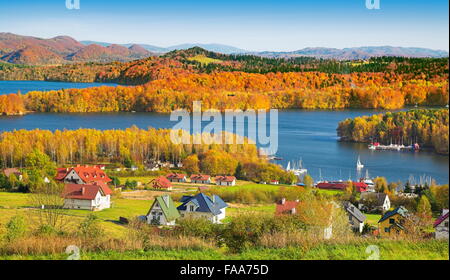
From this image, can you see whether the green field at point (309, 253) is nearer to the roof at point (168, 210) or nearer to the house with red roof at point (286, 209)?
the house with red roof at point (286, 209)

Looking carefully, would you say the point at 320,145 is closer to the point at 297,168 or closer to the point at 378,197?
the point at 297,168

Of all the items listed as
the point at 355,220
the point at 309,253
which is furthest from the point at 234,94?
the point at 309,253

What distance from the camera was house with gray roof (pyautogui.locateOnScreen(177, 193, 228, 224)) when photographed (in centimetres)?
637

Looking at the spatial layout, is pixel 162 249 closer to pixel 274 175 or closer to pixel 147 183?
pixel 147 183

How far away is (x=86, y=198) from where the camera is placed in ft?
26.8

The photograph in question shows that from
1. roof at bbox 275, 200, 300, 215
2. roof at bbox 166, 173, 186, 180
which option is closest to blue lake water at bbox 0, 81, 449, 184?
roof at bbox 275, 200, 300, 215

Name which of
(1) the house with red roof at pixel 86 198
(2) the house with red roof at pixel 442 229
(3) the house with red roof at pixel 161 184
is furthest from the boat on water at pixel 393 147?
(2) the house with red roof at pixel 442 229

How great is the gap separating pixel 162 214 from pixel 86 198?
246 cm

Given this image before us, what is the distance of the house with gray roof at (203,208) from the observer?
6.37 meters

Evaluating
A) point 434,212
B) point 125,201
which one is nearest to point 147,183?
point 125,201

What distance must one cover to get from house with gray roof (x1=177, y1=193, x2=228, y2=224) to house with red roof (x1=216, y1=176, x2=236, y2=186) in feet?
15.7

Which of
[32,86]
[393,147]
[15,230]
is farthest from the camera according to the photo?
[32,86]

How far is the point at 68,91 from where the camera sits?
28672 mm

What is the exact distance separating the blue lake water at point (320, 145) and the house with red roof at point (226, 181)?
2.42 metres
